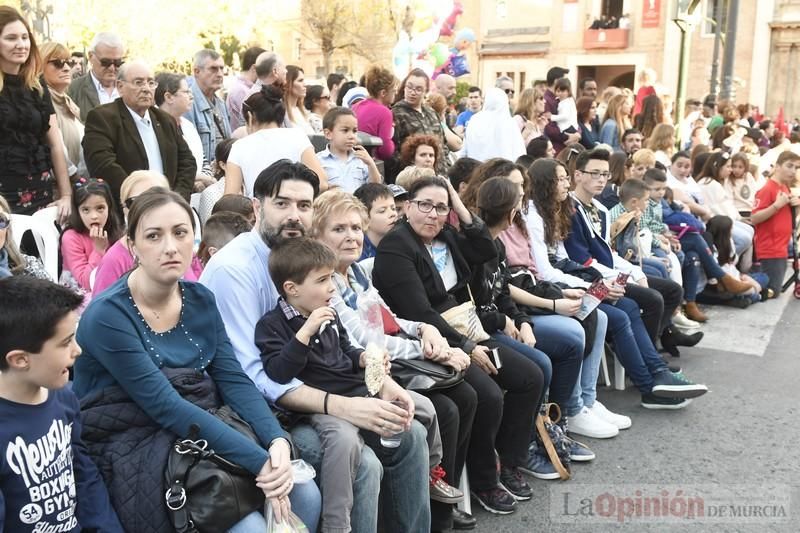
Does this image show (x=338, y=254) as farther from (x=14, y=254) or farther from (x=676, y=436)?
(x=676, y=436)

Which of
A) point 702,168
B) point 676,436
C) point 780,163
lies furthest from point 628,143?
point 676,436

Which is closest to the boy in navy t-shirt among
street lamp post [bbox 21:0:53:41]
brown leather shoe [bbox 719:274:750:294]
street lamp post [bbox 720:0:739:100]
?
brown leather shoe [bbox 719:274:750:294]

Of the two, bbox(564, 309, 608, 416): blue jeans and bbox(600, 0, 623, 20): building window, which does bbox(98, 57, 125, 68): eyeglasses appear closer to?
bbox(564, 309, 608, 416): blue jeans

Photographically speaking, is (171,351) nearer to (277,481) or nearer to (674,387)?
(277,481)

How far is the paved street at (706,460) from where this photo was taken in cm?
396

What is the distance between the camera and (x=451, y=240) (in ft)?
14.5

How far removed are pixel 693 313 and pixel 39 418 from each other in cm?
683

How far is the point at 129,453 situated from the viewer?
255cm

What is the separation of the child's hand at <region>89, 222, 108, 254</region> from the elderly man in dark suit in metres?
0.73

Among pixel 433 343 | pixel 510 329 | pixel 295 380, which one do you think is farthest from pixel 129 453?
pixel 510 329

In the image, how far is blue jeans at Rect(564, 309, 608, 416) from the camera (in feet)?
16.3

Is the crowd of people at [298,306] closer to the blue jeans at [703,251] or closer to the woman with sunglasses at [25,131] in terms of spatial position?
the woman with sunglasses at [25,131]

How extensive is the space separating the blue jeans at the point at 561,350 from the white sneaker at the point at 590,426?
0.28 meters

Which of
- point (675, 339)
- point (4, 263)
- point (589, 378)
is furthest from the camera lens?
point (675, 339)
